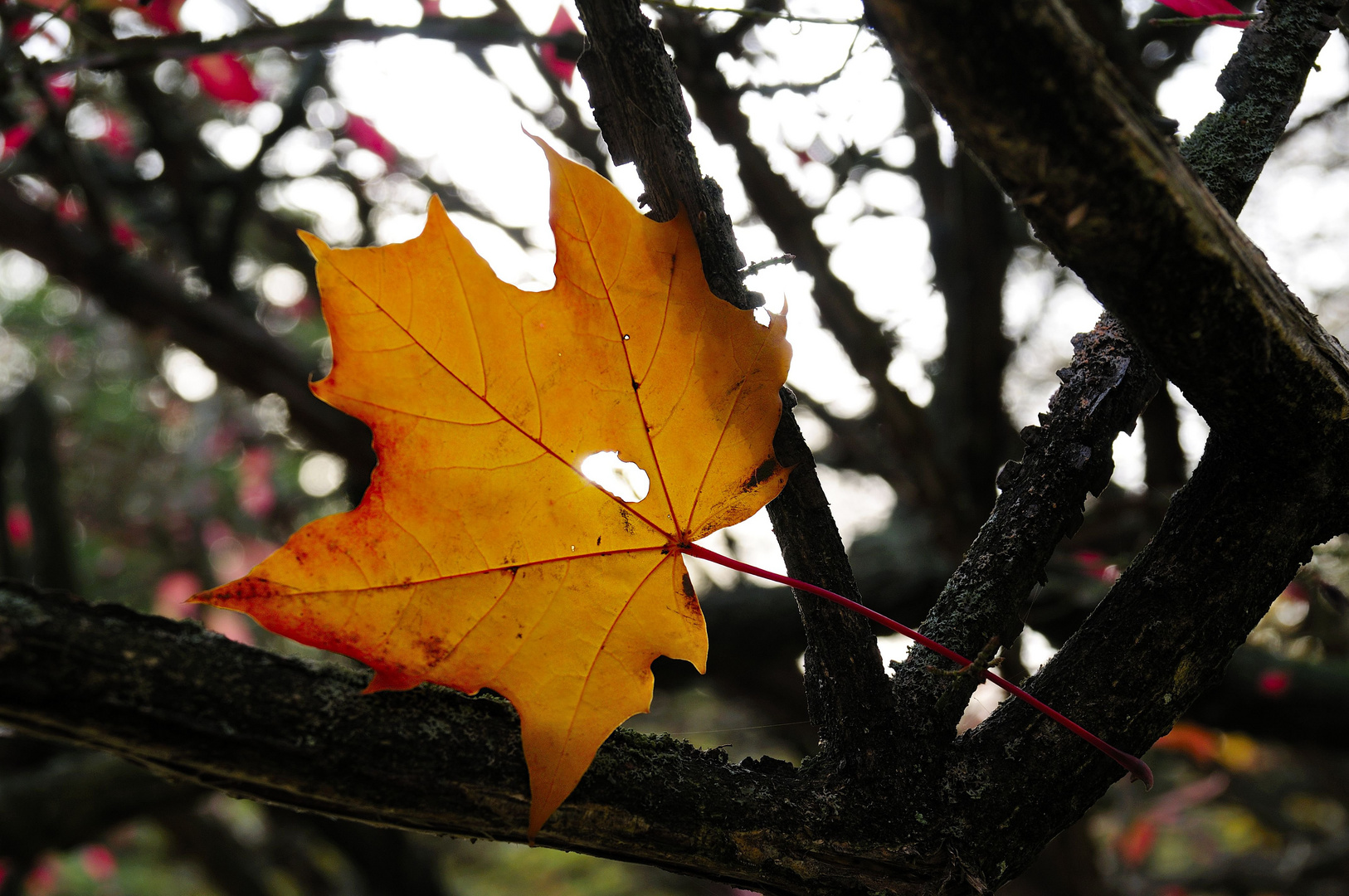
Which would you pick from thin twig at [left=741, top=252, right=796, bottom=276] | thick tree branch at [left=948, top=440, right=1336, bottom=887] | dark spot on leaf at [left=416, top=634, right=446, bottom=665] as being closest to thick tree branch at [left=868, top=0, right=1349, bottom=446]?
thick tree branch at [left=948, top=440, right=1336, bottom=887]

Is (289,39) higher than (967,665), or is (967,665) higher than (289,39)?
(289,39)

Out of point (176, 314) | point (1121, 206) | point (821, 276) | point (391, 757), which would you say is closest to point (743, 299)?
point (1121, 206)

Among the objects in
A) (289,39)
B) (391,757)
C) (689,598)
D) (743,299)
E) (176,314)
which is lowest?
(391,757)

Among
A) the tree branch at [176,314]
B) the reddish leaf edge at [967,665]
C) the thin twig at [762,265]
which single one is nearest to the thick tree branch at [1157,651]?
the reddish leaf edge at [967,665]

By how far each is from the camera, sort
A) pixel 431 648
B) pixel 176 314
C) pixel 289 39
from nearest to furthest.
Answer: pixel 431 648, pixel 289 39, pixel 176 314

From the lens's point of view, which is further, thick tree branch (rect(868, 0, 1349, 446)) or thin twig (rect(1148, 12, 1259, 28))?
thin twig (rect(1148, 12, 1259, 28))

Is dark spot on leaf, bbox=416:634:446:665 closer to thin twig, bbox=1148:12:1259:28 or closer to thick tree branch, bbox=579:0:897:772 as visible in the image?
thick tree branch, bbox=579:0:897:772

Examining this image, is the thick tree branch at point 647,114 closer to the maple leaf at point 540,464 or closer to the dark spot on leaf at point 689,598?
the maple leaf at point 540,464

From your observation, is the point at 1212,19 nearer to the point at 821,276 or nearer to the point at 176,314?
the point at 821,276
